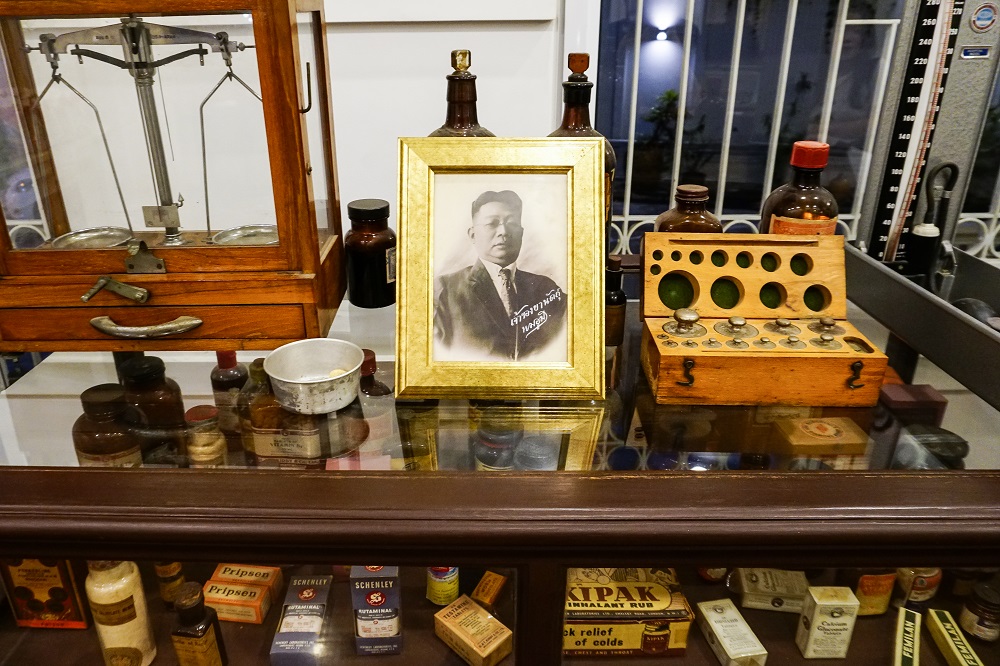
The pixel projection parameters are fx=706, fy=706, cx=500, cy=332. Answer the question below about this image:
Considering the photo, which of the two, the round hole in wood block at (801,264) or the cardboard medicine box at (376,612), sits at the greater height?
the round hole in wood block at (801,264)

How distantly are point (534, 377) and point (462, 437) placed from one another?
0.32 feet

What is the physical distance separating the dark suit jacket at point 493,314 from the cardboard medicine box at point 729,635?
1.21 feet

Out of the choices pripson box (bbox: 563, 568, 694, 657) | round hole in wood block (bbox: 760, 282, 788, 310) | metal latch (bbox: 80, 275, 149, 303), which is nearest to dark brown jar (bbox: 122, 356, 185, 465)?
metal latch (bbox: 80, 275, 149, 303)

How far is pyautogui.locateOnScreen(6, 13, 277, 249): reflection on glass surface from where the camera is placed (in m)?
0.72

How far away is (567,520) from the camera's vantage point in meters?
0.62

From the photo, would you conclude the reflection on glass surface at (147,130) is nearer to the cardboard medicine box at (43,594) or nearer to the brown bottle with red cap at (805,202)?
the cardboard medicine box at (43,594)

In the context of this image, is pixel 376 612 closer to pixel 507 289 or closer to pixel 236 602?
pixel 236 602

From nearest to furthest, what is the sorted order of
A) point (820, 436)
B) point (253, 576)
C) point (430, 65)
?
point (820, 436), point (253, 576), point (430, 65)

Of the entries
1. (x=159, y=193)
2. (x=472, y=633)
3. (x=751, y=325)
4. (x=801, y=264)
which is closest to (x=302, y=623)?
(x=472, y=633)

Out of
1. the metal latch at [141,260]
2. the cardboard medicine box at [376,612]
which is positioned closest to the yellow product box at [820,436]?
the cardboard medicine box at [376,612]

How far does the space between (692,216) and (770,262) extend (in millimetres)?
118

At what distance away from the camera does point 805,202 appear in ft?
2.99

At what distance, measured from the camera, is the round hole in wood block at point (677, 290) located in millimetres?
844

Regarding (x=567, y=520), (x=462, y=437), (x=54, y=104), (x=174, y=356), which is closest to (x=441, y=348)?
(x=462, y=437)
